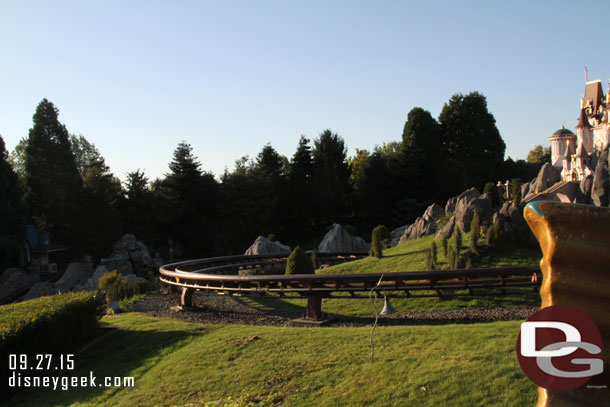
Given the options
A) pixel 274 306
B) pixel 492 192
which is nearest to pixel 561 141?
pixel 492 192

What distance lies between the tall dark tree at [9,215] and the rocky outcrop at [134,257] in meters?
7.22

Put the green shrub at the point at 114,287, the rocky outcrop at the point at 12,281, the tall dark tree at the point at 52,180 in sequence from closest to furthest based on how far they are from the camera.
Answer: the green shrub at the point at 114,287
the rocky outcrop at the point at 12,281
the tall dark tree at the point at 52,180

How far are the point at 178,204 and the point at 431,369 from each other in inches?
1517

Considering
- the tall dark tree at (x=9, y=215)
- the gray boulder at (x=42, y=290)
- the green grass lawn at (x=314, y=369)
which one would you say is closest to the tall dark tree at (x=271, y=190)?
the gray boulder at (x=42, y=290)

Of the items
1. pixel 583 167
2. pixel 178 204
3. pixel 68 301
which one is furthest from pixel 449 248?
pixel 178 204

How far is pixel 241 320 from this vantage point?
15.6 metres

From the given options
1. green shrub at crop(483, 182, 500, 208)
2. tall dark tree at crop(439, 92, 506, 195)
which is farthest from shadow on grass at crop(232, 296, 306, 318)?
tall dark tree at crop(439, 92, 506, 195)

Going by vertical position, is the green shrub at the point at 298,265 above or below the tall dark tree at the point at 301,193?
below

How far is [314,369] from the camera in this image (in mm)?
9023

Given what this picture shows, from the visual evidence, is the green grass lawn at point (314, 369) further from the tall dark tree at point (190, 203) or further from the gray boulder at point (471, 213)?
the tall dark tree at point (190, 203)

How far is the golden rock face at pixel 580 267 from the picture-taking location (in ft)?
14.4

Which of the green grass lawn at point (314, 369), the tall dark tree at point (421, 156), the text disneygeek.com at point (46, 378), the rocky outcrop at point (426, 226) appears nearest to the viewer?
the green grass lawn at point (314, 369)

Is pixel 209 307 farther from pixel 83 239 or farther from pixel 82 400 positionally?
pixel 83 239

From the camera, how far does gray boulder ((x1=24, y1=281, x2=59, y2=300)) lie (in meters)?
35.0
